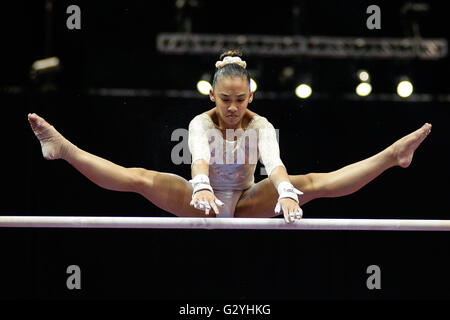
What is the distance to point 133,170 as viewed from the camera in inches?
93.0

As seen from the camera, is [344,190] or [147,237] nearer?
[344,190]

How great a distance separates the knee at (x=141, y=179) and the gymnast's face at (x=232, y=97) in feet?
1.32

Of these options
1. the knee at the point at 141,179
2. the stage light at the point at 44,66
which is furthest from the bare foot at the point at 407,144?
the stage light at the point at 44,66

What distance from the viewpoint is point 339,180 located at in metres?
2.36

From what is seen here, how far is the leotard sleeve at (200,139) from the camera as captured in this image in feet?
7.23

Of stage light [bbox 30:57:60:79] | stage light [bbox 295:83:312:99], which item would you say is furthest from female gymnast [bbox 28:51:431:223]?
stage light [bbox 30:57:60:79]

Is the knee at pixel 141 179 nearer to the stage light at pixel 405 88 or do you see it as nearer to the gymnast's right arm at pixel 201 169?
the gymnast's right arm at pixel 201 169

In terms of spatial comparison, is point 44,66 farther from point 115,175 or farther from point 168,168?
point 115,175

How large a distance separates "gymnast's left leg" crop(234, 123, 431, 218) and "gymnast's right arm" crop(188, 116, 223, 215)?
1.16 ft

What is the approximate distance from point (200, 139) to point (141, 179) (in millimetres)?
307
